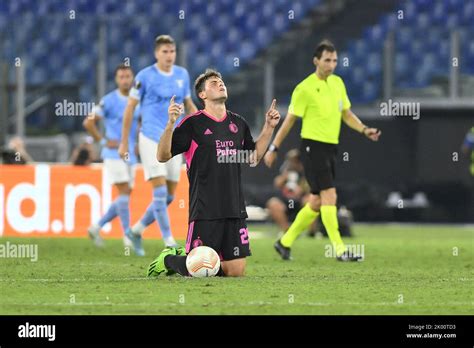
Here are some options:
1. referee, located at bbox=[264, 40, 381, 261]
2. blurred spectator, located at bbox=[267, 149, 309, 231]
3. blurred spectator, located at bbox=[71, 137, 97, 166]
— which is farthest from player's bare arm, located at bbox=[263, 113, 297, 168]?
blurred spectator, located at bbox=[71, 137, 97, 166]

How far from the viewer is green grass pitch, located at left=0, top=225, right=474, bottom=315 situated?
8.42 m

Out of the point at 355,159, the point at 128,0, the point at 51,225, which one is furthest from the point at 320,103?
the point at 128,0

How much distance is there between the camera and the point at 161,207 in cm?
1357

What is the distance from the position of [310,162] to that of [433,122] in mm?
10088

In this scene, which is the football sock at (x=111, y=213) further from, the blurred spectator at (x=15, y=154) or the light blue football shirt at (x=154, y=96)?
the blurred spectator at (x=15, y=154)

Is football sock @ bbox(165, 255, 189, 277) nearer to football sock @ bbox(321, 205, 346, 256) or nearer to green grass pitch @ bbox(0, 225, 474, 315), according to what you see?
green grass pitch @ bbox(0, 225, 474, 315)

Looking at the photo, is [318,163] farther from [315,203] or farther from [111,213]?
[111,213]

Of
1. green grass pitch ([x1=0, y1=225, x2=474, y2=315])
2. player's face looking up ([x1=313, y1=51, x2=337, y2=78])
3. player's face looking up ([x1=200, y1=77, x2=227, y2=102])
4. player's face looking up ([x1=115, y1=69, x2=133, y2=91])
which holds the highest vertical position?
player's face looking up ([x1=115, y1=69, x2=133, y2=91])

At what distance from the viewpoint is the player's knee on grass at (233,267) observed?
10.4 meters

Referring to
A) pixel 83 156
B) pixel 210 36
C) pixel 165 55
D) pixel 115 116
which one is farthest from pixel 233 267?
pixel 210 36

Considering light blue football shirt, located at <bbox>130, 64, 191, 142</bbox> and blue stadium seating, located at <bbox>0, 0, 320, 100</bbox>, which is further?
blue stadium seating, located at <bbox>0, 0, 320, 100</bbox>

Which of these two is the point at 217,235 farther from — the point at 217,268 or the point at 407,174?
the point at 407,174

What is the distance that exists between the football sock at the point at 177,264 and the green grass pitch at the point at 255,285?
9cm

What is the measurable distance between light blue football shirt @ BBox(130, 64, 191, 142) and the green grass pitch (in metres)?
1.44
